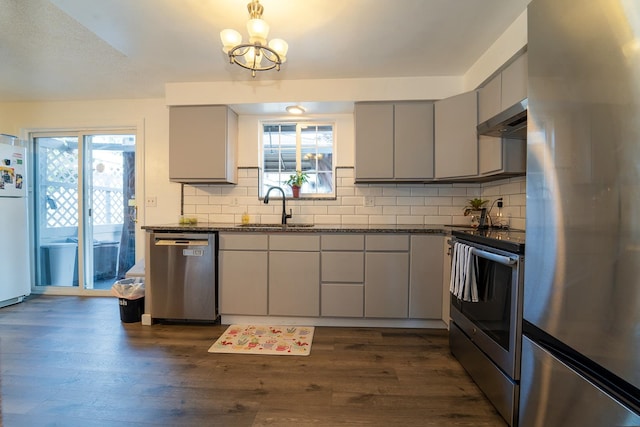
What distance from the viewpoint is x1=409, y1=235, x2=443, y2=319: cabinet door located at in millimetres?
2553

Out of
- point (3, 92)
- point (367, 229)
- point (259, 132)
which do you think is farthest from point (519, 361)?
point (3, 92)

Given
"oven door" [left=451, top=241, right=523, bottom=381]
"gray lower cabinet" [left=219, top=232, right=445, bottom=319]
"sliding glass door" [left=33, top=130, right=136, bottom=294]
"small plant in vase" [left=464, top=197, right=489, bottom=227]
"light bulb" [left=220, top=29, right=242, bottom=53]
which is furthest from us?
"sliding glass door" [left=33, top=130, right=136, bottom=294]

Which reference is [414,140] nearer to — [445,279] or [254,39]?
[445,279]

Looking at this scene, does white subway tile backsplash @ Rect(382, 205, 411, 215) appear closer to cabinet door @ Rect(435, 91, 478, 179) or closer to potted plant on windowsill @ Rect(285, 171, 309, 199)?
cabinet door @ Rect(435, 91, 478, 179)

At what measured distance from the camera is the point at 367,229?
8.45ft

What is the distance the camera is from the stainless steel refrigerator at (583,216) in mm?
817

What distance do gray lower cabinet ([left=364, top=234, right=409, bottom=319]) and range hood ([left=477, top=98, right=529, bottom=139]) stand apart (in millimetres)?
1054

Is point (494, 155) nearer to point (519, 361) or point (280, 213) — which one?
point (519, 361)

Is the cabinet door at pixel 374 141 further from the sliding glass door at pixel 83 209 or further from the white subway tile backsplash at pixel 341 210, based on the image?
the sliding glass door at pixel 83 209

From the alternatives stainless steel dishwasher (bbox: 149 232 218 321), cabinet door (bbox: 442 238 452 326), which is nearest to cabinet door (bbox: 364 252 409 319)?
cabinet door (bbox: 442 238 452 326)

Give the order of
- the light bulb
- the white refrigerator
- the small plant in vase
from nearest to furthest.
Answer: the light bulb
the small plant in vase
the white refrigerator

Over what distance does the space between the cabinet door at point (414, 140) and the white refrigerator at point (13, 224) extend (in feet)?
13.6

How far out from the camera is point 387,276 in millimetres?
2580

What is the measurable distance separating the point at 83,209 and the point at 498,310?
14.3 ft
